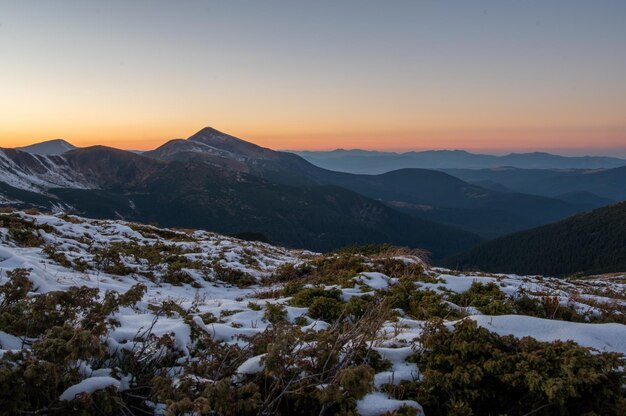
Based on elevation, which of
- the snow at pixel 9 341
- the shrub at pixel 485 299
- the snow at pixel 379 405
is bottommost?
the shrub at pixel 485 299

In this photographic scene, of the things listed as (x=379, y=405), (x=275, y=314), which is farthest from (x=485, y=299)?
(x=379, y=405)

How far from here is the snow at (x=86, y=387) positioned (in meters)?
Result: 3.15

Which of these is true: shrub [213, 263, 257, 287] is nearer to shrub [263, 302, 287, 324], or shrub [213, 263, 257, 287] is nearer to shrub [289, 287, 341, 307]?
shrub [289, 287, 341, 307]

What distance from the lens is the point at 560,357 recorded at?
13.0 ft

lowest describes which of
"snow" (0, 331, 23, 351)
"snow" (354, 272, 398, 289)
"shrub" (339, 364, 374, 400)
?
"snow" (354, 272, 398, 289)

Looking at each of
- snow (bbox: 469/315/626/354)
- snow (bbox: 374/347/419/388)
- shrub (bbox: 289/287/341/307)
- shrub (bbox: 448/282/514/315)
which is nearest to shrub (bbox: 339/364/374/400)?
snow (bbox: 374/347/419/388)

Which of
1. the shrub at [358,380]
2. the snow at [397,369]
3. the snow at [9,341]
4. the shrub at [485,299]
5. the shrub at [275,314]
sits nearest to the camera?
the shrub at [358,380]

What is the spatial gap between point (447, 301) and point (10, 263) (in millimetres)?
10169

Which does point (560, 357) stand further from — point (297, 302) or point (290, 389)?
point (297, 302)

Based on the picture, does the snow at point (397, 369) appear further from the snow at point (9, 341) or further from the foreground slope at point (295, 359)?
the snow at point (9, 341)

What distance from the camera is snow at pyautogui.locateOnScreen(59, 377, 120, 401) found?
3149mm

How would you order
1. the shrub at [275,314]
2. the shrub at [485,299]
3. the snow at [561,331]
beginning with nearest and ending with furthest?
1. the snow at [561,331]
2. the shrub at [485,299]
3. the shrub at [275,314]

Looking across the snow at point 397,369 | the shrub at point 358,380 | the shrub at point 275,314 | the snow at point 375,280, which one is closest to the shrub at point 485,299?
the snow at point 375,280

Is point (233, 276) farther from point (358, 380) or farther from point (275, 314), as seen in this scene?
point (358, 380)
